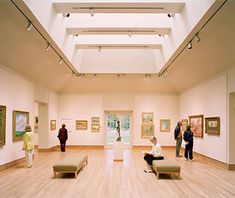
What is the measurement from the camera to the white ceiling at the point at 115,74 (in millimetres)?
7582

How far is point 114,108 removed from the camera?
19.3 meters

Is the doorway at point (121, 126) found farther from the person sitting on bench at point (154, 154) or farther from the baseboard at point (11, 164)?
the person sitting on bench at point (154, 154)

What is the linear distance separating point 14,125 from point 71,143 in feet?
27.2

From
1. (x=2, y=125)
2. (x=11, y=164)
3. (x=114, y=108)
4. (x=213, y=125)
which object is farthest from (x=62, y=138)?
(x=213, y=125)

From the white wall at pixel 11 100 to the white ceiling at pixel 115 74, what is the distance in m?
0.43

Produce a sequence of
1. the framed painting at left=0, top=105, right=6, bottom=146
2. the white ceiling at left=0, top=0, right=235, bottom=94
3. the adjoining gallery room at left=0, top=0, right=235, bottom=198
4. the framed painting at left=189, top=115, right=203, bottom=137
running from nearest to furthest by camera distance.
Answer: the white ceiling at left=0, top=0, right=235, bottom=94 < the adjoining gallery room at left=0, top=0, right=235, bottom=198 < the framed painting at left=0, top=105, right=6, bottom=146 < the framed painting at left=189, top=115, right=203, bottom=137

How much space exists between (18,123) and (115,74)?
22.1 ft

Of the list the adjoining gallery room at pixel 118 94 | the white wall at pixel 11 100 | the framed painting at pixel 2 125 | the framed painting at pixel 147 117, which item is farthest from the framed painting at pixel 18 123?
the framed painting at pixel 147 117

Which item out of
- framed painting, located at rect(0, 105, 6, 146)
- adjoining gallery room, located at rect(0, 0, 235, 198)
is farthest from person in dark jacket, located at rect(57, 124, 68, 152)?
framed painting, located at rect(0, 105, 6, 146)

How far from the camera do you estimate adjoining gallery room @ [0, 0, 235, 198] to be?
7.71 meters

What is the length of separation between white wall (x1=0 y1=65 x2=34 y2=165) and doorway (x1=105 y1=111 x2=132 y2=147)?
310 inches

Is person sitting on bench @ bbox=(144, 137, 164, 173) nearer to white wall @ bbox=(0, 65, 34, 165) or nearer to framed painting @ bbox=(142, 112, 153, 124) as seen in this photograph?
white wall @ bbox=(0, 65, 34, 165)

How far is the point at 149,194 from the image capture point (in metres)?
6.96

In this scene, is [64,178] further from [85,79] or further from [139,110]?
[139,110]
